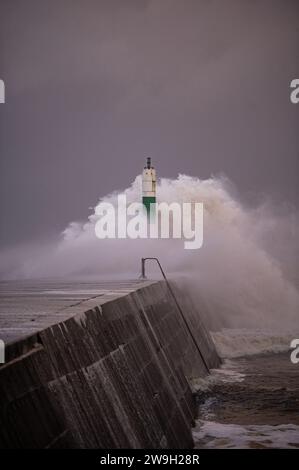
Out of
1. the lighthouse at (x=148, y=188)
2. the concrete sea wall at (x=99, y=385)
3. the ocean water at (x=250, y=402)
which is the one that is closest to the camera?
the concrete sea wall at (x=99, y=385)

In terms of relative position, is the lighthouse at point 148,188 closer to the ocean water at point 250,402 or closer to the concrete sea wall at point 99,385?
the ocean water at point 250,402

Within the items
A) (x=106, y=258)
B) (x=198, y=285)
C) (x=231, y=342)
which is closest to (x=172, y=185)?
(x=106, y=258)

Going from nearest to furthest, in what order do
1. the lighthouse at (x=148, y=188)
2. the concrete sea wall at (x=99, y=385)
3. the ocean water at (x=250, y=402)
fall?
the concrete sea wall at (x=99, y=385)
the ocean water at (x=250, y=402)
the lighthouse at (x=148, y=188)

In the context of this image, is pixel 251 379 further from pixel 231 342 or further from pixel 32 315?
pixel 32 315

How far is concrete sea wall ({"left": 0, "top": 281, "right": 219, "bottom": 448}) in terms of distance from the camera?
23.6ft

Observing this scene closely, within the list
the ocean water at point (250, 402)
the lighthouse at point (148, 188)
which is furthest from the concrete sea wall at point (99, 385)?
the lighthouse at point (148, 188)

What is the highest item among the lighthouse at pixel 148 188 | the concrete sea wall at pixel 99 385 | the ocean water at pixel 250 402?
the lighthouse at pixel 148 188

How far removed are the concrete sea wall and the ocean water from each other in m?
0.56

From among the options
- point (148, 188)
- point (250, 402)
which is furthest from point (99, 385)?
point (148, 188)

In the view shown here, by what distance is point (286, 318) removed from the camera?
35781 millimetres

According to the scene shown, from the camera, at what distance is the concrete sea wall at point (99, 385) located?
23.6ft

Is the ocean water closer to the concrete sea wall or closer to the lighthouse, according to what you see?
the concrete sea wall

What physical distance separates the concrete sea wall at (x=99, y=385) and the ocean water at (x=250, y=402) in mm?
559

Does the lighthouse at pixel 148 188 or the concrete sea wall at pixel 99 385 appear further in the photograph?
the lighthouse at pixel 148 188
